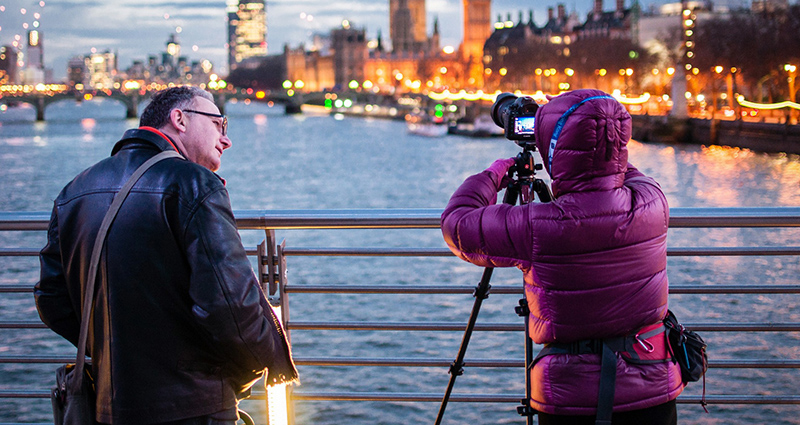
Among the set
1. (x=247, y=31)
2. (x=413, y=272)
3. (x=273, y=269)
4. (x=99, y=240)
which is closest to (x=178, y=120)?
(x=99, y=240)

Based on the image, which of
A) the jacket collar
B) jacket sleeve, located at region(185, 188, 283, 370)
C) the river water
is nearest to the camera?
jacket sleeve, located at region(185, 188, 283, 370)

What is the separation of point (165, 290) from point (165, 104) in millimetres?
390

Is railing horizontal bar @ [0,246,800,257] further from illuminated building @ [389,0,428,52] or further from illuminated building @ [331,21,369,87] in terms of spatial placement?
illuminated building @ [389,0,428,52]

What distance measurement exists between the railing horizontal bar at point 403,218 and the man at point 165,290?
61cm

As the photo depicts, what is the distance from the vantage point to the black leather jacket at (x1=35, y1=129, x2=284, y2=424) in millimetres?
1653

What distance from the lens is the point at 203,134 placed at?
72.6 inches

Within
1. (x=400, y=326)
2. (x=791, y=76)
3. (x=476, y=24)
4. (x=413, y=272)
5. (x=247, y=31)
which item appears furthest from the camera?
(x=247, y=31)

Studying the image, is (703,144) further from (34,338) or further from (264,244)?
(264,244)

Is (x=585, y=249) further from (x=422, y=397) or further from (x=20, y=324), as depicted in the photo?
(x=20, y=324)

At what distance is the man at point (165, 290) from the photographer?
1653 millimetres

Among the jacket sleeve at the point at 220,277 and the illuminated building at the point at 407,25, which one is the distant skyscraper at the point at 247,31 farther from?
the jacket sleeve at the point at 220,277

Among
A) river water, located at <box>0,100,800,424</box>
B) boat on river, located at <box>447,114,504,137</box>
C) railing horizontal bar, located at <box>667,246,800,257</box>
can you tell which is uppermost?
railing horizontal bar, located at <box>667,246,800,257</box>

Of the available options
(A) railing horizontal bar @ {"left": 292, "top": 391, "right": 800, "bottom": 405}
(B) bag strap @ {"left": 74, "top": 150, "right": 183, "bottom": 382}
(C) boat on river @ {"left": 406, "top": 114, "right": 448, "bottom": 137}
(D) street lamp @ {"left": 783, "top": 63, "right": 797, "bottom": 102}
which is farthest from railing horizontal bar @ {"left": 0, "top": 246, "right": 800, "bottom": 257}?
(C) boat on river @ {"left": 406, "top": 114, "right": 448, "bottom": 137}

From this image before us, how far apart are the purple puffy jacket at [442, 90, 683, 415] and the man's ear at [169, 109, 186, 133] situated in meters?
0.57
